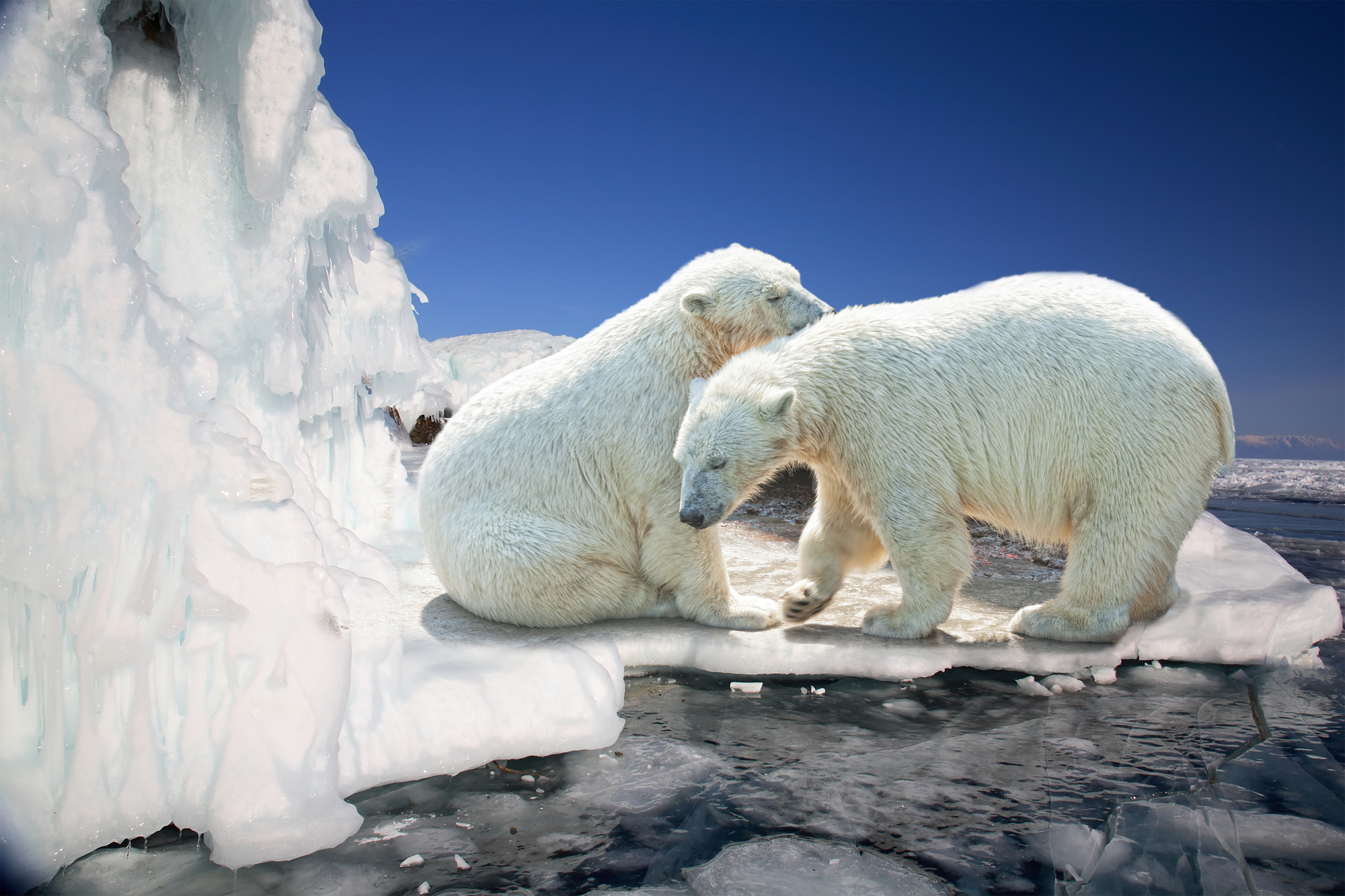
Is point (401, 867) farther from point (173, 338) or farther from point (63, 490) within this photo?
point (173, 338)

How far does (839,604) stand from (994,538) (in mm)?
3068

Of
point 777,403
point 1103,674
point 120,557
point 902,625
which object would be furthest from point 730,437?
point 120,557

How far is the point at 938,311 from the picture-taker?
3.85 metres

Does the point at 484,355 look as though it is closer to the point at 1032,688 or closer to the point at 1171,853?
the point at 1032,688

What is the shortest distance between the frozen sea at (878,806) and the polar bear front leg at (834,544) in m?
0.96

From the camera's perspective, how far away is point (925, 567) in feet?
11.9

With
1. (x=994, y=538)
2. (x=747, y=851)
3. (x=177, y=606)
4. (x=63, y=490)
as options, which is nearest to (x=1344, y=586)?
(x=994, y=538)

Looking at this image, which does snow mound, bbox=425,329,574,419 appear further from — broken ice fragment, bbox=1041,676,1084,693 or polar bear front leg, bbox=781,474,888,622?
broken ice fragment, bbox=1041,676,1084,693

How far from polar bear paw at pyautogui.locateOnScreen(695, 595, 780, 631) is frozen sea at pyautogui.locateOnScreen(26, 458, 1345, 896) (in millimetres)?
599

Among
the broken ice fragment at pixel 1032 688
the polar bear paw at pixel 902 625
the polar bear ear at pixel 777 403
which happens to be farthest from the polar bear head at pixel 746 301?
the broken ice fragment at pixel 1032 688

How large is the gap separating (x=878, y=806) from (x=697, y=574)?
1.79 m

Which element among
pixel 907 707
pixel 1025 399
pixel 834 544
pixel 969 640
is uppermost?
pixel 1025 399

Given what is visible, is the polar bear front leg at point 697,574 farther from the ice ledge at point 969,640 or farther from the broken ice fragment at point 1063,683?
the broken ice fragment at point 1063,683

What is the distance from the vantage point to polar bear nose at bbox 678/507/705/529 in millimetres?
3492
